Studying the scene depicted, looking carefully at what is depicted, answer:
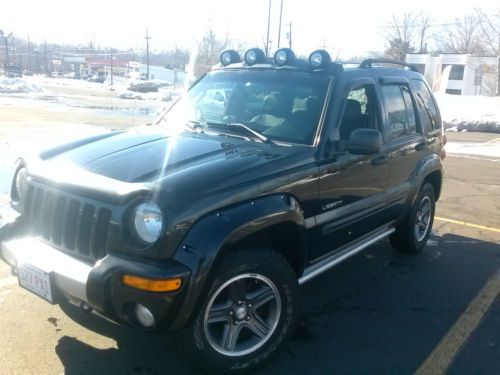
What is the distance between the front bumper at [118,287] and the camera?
2.57 m

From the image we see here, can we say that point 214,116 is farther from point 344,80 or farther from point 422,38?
point 422,38

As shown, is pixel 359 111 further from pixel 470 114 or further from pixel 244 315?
pixel 470 114

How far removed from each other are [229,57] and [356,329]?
8.72 ft

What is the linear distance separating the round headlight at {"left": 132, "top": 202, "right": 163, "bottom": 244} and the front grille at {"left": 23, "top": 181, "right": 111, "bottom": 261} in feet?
0.58

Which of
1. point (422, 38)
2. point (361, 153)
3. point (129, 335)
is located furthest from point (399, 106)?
point (422, 38)

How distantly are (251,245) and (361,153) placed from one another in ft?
3.73

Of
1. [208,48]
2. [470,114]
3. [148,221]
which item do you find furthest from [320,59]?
[208,48]

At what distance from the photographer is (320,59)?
400 cm

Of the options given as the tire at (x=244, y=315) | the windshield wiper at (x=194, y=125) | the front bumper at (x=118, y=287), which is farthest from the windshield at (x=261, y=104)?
the front bumper at (x=118, y=287)

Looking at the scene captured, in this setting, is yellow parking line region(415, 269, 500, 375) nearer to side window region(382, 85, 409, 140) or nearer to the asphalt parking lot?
the asphalt parking lot

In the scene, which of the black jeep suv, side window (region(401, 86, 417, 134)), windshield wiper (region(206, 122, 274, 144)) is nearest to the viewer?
the black jeep suv

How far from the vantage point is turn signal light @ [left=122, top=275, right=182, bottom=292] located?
254cm

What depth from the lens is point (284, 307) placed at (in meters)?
3.26

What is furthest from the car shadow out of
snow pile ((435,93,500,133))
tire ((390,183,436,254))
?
snow pile ((435,93,500,133))
